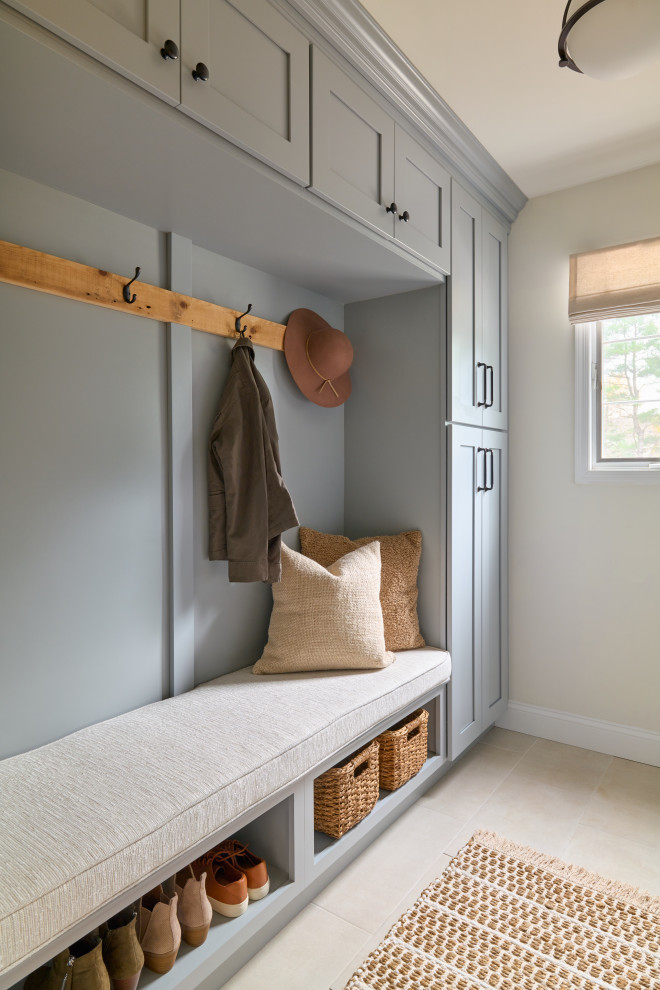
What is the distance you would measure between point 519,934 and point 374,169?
2261 mm

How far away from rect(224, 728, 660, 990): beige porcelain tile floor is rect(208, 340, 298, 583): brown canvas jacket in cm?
98

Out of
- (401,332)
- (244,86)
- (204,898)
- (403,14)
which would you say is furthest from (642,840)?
(403,14)

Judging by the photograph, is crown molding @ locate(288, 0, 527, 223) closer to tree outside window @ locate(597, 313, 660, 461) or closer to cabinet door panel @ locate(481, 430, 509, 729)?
tree outside window @ locate(597, 313, 660, 461)

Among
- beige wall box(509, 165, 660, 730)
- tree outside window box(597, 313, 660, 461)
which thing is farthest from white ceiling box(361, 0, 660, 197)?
tree outside window box(597, 313, 660, 461)

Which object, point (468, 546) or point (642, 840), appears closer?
point (642, 840)

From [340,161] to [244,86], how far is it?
409 millimetres

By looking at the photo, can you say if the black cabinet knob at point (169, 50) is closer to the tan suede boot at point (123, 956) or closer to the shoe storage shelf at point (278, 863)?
the shoe storage shelf at point (278, 863)

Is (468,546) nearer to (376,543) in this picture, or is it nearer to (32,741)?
(376,543)

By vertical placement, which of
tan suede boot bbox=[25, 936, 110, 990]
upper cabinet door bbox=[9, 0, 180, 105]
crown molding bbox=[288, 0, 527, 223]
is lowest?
tan suede boot bbox=[25, 936, 110, 990]

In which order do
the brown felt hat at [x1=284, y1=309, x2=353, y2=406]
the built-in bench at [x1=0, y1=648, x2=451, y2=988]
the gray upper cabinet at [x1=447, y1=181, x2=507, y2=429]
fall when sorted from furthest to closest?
the gray upper cabinet at [x1=447, y1=181, x2=507, y2=429] < the brown felt hat at [x1=284, y1=309, x2=353, y2=406] < the built-in bench at [x1=0, y1=648, x2=451, y2=988]

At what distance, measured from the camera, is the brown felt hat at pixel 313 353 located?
7.64 feet

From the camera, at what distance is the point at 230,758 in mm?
1442

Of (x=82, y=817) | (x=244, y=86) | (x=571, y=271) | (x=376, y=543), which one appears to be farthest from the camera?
(x=571, y=271)

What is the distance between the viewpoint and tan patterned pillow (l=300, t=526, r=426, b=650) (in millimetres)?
2359
